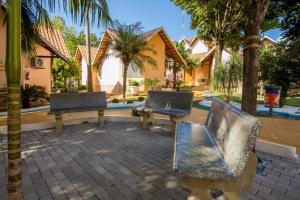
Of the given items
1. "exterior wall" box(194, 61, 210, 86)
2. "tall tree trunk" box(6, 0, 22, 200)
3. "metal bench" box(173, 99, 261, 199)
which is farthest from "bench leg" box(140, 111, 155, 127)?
"exterior wall" box(194, 61, 210, 86)

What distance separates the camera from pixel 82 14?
3566 millimetres

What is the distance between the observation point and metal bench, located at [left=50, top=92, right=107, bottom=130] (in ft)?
21.4

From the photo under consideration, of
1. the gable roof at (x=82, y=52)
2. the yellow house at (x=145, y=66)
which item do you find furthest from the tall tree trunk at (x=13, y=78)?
the gable roof at (x=82, y=52)

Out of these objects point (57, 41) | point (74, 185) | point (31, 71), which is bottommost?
point (74, 185)

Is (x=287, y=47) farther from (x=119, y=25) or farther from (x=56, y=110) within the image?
(x=56, y=110)

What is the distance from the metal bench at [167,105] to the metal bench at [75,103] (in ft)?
4.66

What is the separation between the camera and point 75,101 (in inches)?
278

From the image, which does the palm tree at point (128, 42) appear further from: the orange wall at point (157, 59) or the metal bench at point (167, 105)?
the orange wall at point (157, 59)

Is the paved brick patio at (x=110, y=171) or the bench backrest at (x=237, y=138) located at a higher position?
the bench backrest at (x=237, y=138)

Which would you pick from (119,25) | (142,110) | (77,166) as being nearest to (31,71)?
(119,25)

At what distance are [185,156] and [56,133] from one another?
4484 millimetres

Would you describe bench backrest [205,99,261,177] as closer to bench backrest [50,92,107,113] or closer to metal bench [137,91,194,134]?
metal bench [137,91,194,134]

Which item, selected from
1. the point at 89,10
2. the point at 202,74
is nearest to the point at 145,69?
the point at 202,74

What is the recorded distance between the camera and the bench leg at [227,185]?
94.7 inches
